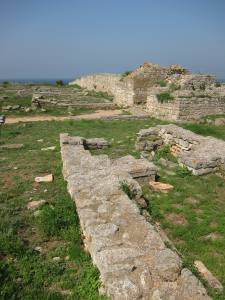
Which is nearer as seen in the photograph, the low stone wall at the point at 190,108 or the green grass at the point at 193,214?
the green grass at the point at 193,214

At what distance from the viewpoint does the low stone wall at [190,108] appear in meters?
18.1

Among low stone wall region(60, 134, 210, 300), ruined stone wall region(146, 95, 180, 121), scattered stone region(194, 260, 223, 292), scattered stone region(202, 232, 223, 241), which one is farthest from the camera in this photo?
ruined stone wall region(146, 95, 180, 121)

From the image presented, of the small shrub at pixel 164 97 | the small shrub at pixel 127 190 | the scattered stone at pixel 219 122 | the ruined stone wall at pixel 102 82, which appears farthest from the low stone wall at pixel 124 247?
the ruined stone wall at pixel 102 82

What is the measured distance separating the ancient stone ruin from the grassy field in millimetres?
9852

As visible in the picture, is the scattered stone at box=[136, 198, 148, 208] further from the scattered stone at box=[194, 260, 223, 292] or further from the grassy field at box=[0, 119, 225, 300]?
the scattered stone at box=[194, 260, 223, 292]

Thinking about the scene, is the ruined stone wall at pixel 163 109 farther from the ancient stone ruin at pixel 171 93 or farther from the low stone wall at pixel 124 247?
the low stone wall at pixel 124 247

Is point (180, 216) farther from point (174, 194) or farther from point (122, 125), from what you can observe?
point (122, 125)

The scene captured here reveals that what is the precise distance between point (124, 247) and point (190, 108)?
1515cm

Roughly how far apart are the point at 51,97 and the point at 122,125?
35.6ft

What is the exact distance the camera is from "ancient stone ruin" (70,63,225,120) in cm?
1834

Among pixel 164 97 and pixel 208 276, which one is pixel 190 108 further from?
pixel 208 276


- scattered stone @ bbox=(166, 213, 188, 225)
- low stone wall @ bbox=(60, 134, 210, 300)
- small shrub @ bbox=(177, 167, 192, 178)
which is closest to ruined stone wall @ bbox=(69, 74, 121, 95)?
small shrub @ bbox=(177, 167, 192, 178)

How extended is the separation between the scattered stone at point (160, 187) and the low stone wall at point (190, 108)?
10.7 metres

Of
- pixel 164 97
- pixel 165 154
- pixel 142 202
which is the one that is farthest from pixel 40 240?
pixel 164 97
